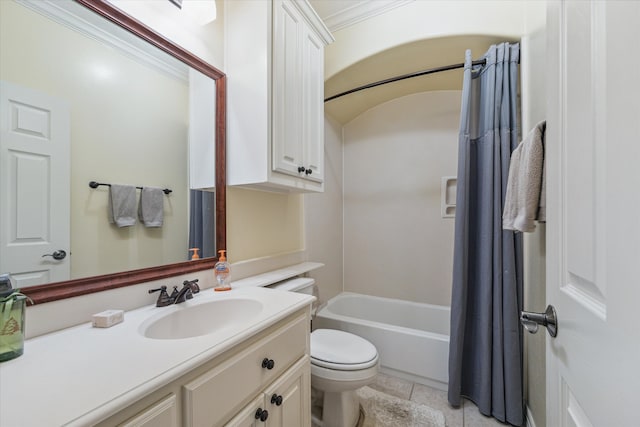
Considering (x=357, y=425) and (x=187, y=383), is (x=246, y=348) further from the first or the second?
(x=357, y=425)

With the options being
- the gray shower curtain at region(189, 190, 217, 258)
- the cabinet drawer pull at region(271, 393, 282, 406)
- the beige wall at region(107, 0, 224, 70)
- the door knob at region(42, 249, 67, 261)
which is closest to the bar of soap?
the door knob at region(42, 249, 67, 261)

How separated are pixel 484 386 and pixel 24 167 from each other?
7.70ft

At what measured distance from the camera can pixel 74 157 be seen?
0.86m

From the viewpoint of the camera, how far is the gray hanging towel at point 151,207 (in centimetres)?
106

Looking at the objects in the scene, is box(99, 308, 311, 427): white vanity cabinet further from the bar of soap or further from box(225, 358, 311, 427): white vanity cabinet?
the bar of soap

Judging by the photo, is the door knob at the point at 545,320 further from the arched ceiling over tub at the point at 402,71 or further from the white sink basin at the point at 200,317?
the arched ceiling over tub at the point at 402,71

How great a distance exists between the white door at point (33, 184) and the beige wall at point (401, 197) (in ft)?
7.62

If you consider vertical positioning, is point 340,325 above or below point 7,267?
below

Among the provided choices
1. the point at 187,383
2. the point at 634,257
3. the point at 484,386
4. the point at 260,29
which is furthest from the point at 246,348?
the point at 484,386

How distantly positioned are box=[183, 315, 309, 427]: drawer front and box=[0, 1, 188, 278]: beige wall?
61 centimetres

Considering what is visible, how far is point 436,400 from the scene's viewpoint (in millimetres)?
1666

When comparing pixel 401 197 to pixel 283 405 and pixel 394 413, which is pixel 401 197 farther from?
pixel 283 405

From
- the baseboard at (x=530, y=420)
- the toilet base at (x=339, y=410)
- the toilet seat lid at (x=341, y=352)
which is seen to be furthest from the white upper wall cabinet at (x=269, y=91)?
the baseboard at (x=530, y=420)

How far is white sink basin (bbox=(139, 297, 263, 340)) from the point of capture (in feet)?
2.97
